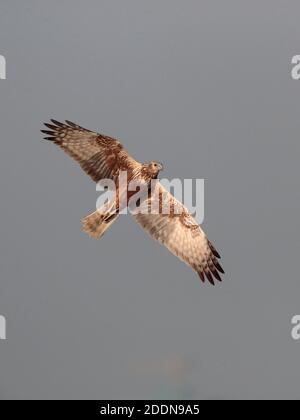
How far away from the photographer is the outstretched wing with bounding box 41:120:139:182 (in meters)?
12.0

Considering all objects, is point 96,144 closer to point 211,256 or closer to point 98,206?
point 98,206

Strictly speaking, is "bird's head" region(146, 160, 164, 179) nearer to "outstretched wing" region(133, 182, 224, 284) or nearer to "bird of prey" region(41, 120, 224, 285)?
"bird of prey" region(41, 120, 224, 285)

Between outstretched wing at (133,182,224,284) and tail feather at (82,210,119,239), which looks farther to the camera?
outstretched wing at (133,182,224,284)

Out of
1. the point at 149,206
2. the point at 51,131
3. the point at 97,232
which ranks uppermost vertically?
the point at 51,131

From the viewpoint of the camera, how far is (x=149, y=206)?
12.5 m

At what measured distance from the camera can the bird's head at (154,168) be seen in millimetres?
11812

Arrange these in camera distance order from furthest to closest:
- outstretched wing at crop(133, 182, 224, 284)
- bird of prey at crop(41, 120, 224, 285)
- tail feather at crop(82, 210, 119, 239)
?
outstretched wing at crop(133, 182, 224, 284) < bird of prey at crop(41, 120, 224, 285) < tail feather at crop(82, 210, 119, 239)

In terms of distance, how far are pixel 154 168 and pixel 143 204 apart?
919mm

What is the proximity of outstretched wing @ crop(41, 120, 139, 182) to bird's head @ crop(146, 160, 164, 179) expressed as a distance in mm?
283

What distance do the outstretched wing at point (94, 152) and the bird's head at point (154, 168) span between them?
28 centimetres

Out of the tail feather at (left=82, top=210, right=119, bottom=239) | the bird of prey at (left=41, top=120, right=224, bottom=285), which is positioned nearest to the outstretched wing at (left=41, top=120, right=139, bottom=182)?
the bird of prey at (left=41, top=120, right=224, bottom=285)

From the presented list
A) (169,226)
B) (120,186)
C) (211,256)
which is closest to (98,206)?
(120,186)

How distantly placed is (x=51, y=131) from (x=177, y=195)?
93.1 inches

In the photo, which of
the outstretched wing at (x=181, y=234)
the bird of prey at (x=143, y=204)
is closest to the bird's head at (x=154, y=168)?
the bird of prey at (x=143, y=204)
